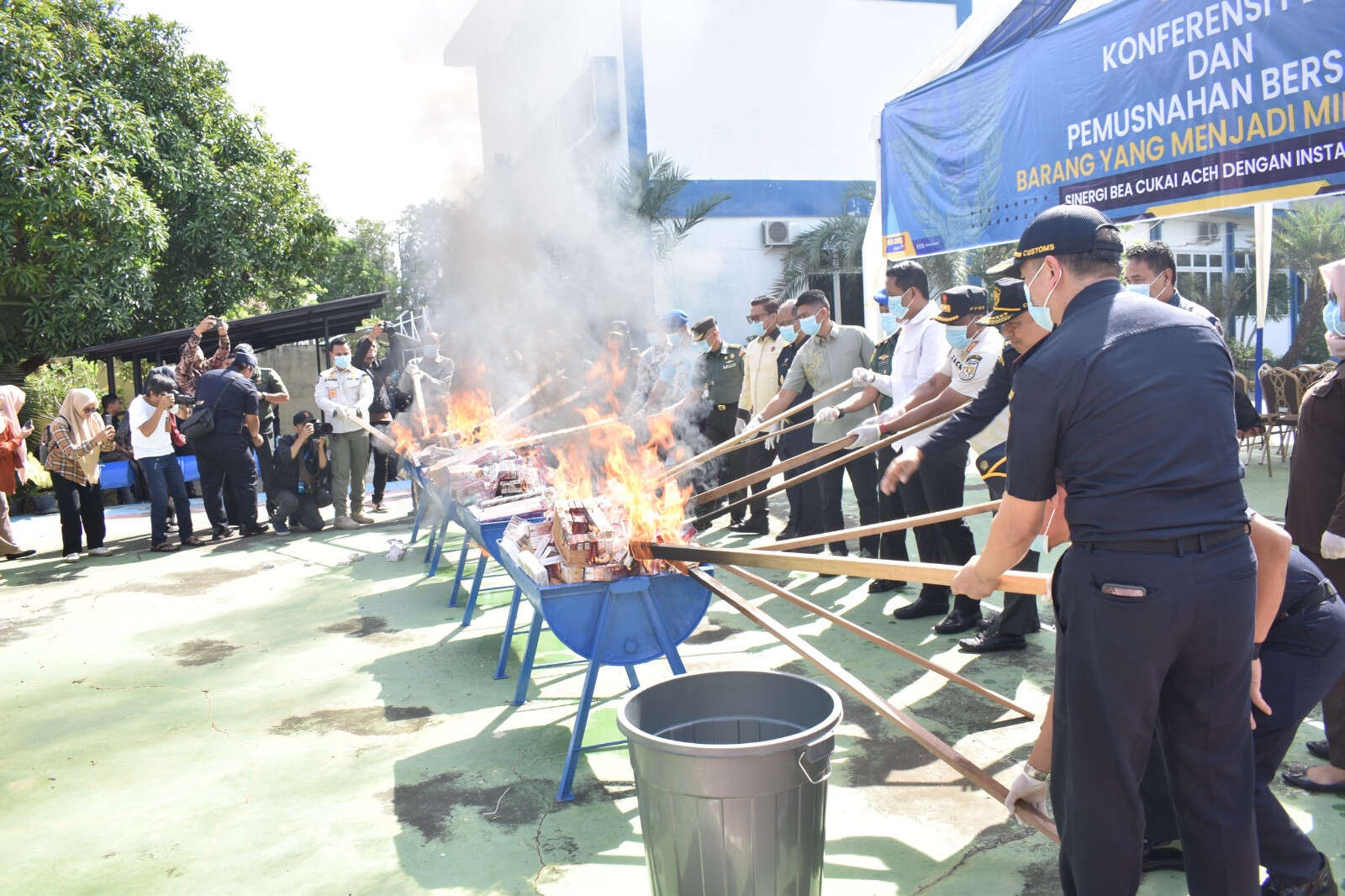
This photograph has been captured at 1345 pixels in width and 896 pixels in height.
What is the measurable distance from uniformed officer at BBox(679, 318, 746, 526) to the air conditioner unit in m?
12.2

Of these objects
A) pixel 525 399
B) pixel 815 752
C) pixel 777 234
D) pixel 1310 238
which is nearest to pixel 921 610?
pixel 815 752

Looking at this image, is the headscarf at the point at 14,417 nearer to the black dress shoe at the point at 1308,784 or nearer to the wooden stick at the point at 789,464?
the wooden stick at the point at 789,464

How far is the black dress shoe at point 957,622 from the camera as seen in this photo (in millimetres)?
5633

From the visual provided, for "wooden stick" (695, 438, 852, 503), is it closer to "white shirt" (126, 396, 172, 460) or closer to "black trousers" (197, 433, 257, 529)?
"black trousers" (197, 433, 257, 529)

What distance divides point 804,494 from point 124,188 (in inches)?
497

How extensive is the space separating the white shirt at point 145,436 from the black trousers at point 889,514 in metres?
7.46

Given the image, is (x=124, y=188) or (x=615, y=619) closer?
(x=615, y=619)

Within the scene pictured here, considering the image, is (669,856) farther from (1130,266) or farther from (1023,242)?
(1130,266)

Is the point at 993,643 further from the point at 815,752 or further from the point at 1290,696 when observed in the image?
the point at 815,752

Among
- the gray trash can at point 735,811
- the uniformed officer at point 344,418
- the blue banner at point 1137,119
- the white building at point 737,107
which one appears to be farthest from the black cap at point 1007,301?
the white building at point 737,107

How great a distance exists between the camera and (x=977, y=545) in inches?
327

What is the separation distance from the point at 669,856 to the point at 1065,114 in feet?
22.1

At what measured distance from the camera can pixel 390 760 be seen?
4359 mm

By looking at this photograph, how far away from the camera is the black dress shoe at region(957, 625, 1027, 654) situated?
521cm
